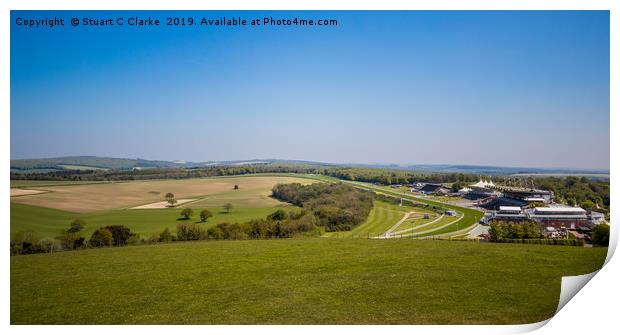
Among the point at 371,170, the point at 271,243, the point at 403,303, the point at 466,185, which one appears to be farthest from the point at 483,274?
the point at 271,243

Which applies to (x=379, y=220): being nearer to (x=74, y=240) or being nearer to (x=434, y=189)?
(x=434, y=189)

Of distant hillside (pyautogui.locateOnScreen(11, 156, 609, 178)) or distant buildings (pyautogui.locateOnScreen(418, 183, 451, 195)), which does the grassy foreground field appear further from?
distant hillside (pyautogui.locateOnScreen(11, 156, 609, 178))

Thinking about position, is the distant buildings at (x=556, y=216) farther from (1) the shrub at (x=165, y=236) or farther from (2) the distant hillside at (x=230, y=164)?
(1) the shrub at (x=165, y=236)

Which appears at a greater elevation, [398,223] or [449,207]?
[449,207]

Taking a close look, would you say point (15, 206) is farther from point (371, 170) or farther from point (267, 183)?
point (371, 170)

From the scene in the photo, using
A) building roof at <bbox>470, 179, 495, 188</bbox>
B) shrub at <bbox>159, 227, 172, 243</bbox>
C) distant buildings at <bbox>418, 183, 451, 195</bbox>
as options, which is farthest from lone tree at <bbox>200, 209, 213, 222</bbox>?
building roof at <bbox>470, 179, 495, 188</bbox>

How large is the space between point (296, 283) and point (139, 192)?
14.7 ft

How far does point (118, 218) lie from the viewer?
8078 millimetres

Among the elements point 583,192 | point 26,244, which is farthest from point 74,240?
point 583,192

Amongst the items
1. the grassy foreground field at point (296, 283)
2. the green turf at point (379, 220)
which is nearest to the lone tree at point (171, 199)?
the grassy foreground field at point (296, 283)

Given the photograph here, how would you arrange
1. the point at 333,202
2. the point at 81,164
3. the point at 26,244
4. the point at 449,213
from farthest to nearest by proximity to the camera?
the point at 449,213, the point at 333,202, the point at 81,164, the point at 26,244

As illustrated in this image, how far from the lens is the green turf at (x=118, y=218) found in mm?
7172
